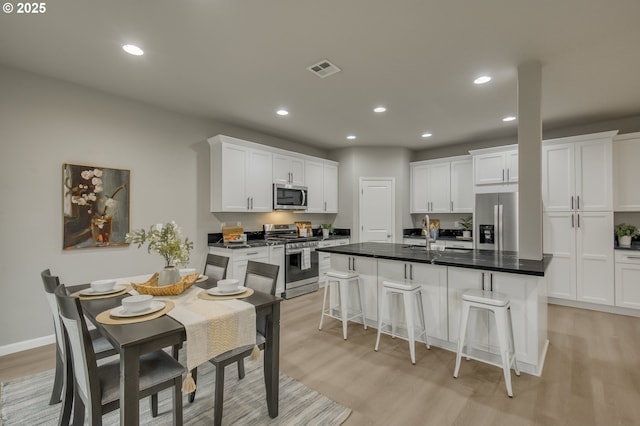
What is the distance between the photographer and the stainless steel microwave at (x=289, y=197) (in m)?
5.15

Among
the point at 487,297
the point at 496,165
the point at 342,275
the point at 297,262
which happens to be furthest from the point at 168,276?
the point at 496,165

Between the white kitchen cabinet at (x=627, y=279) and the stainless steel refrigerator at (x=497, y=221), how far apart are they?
1.20 meters

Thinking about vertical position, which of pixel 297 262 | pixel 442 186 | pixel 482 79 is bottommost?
pixel 297 262

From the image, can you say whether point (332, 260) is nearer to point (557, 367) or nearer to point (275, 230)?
point (275, 230)

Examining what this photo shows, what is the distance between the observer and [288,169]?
5.40 m

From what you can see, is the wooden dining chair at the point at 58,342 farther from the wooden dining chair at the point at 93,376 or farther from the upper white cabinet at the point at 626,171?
the upper white cabinet at the point at 626,171

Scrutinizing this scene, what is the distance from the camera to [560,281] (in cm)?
447

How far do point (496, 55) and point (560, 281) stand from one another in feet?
→ 12.0

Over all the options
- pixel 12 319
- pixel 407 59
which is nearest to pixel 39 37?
pixel 12 319

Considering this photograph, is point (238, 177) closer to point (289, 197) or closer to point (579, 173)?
point (289, 197)

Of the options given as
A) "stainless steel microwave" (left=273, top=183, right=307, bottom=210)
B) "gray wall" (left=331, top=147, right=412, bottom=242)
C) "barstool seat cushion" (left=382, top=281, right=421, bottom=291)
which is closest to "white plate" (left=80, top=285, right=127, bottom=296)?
"barstool seat cushion" (left=382, top=281, right=421, bottom=291)

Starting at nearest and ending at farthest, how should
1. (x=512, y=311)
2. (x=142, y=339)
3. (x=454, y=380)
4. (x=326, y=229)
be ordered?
(x=142, y=339), (x=454, y=380), (x=512, y=311), (x=326, y=229)

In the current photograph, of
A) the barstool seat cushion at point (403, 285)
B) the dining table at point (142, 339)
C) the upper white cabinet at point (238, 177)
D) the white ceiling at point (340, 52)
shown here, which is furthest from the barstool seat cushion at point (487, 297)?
the upper white cabinet at point (238, 177)

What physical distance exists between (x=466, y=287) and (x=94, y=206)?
410 centimetres
